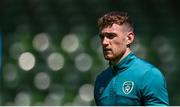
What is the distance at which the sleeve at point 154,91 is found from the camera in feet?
12.7

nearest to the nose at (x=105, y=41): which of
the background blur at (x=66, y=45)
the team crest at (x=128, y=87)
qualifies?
the team crest at (x=128, y=87)

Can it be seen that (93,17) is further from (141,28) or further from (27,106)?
(27,106)

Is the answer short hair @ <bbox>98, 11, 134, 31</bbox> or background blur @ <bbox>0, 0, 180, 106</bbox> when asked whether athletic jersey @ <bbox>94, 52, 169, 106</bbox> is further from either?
background blur @ <bbox>0, 0, 180, 106</bbox>

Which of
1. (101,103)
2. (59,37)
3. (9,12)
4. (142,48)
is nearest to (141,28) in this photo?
(142,48)

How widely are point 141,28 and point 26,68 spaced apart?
1.30 meters

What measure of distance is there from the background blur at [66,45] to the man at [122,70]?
11.5 ft

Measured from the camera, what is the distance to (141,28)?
7.91 meters

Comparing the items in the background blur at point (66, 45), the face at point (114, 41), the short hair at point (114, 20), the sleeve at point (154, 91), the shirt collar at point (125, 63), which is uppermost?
the background blur at point (66, 45)

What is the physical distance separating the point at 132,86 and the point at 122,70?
0.20 metres

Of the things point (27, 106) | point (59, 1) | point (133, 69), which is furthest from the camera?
point (59, 1)

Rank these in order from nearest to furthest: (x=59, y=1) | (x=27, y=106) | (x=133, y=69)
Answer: (x=133, y=69) < (x=27, y=106) < (x=59, y=1)

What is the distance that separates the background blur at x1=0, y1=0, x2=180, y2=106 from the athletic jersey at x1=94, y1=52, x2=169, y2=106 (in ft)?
11.4

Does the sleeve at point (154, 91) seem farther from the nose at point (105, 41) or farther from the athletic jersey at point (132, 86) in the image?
the nose at point (105, 41)

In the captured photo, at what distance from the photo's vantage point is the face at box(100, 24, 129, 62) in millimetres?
4125
